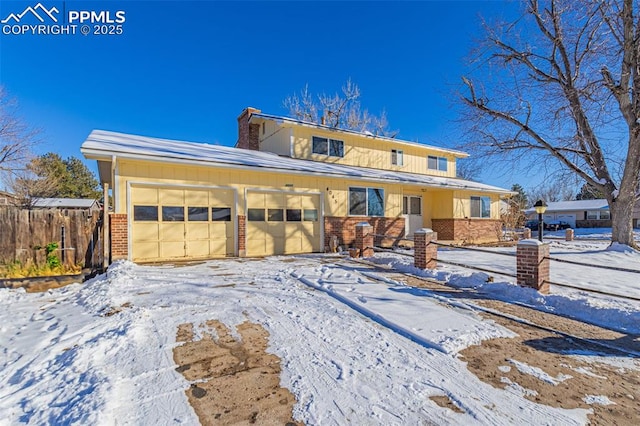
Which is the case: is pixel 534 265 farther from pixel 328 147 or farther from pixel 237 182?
pixel 328 147

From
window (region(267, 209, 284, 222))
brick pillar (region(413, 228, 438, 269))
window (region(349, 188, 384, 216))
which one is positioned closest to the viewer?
brick pillar (region(413, 228, 438, 269))

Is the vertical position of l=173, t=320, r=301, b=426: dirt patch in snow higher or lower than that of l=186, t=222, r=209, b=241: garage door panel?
lower

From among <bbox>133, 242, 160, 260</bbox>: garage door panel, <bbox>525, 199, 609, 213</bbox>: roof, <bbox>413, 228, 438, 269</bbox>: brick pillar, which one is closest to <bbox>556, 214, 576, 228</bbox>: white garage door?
<bbox>525, 199, 609, 213</bbox>: roof

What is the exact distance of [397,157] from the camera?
1697cm

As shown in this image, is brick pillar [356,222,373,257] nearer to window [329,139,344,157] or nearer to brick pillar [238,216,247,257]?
brick pillar [238,216,247,257]

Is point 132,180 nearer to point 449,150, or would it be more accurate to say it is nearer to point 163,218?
point 163,218

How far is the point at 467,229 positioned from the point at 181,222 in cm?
1416

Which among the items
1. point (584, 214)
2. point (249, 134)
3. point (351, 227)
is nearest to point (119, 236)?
point (351, 227)

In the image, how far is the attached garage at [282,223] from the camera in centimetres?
1052

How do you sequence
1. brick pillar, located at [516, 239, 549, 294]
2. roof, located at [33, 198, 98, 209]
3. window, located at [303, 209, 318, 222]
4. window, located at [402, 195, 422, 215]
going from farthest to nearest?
roof, located at [33, 198, 98, 209] < window, located at [402, 195, 422, 215] < window, located at [303, 209, 318, 222] < brick pillar, located at [516, 239, 549, 294]

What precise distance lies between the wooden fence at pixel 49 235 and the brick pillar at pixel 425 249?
8.20m

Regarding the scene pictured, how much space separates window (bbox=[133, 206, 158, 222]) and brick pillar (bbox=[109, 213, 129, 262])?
34 cm

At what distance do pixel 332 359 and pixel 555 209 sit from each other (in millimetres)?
54389

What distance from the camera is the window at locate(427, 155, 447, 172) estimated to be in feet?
59.6
